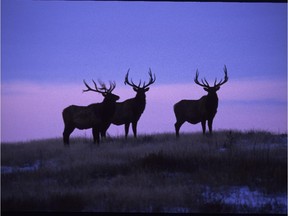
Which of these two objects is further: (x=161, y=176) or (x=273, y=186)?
(x=161, y=176)

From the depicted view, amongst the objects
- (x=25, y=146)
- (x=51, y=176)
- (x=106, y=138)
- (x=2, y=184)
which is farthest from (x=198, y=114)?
(x=2, y=184)

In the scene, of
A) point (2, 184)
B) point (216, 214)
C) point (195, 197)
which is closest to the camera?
point (216, 214)

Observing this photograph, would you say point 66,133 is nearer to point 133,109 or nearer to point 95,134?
point 95,134

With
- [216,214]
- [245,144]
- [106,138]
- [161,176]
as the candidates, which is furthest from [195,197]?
[106,138]

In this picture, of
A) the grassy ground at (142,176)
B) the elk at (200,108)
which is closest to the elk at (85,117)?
the grassy ground at (142,176)

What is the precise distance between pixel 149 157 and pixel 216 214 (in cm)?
266

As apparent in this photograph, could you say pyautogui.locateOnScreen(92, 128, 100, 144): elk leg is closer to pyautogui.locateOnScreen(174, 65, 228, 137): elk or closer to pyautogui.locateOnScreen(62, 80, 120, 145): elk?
pyautogui.locateOnScreen(62, 80, 120, 145): elk

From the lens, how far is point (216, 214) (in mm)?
6410

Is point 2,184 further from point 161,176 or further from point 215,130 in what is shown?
point 215,130

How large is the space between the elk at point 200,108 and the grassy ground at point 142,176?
2.27 meters

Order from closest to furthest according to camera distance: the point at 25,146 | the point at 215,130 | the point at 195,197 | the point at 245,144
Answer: the point at 195,197, the point at 245,144, the point at 25,146, the point at 215,130

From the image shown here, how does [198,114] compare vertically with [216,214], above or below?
above

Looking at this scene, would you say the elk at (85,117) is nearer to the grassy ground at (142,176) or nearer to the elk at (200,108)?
the grassy ground at (142,176)

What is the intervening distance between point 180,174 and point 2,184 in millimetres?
3128
